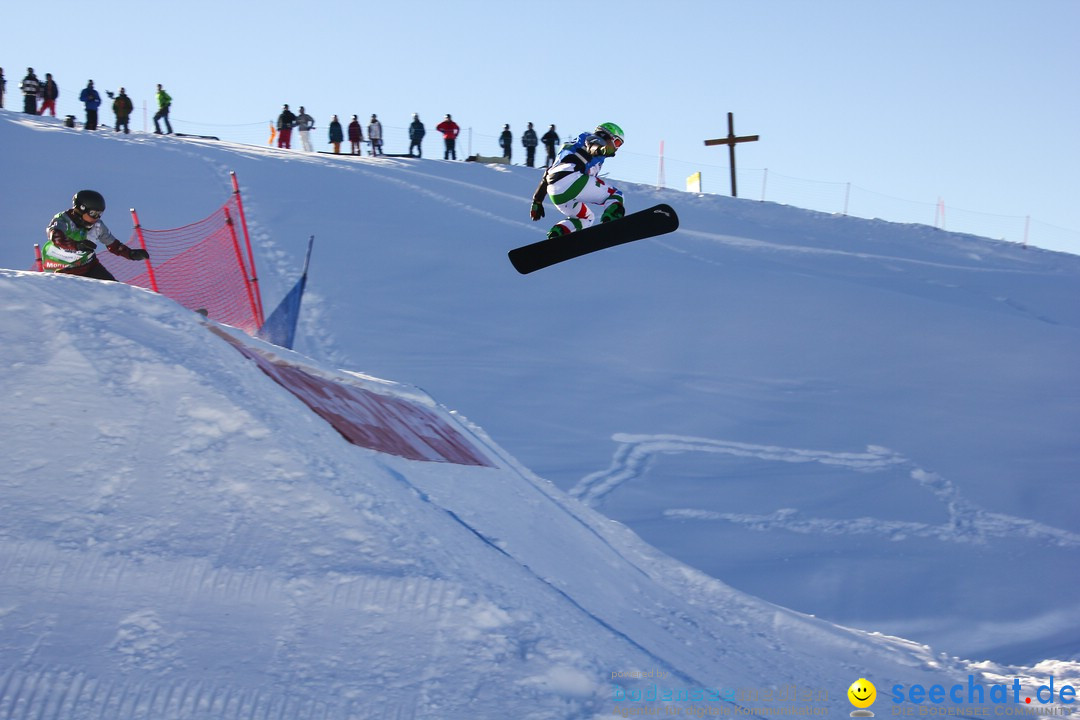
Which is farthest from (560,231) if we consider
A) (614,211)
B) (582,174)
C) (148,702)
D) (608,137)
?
(148,702)

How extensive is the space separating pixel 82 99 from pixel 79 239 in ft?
61.7

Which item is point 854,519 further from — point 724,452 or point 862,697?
point 862,697

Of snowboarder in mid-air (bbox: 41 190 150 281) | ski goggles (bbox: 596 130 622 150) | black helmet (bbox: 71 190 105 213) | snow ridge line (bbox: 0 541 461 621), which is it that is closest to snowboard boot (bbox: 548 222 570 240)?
ski goggles (bbox: 596 130 622 150)

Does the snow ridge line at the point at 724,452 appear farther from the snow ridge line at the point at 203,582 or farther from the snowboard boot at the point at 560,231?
the snow ridge line at the point at 203,582

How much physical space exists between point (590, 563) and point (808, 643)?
1.59 metres

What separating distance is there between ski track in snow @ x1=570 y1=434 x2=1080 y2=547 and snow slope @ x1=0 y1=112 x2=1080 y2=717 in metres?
0.04

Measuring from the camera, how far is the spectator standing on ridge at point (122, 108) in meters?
25.5

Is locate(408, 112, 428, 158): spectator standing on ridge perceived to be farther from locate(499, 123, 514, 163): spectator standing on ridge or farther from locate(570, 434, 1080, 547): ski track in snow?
locate(570, 434, 1080, 547): ski track in snow

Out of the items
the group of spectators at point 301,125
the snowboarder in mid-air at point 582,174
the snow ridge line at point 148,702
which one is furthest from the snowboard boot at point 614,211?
the group of spectators at point 301,125

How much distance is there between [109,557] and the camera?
4.09 m

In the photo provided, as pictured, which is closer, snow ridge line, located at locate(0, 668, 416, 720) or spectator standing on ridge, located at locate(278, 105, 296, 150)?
snow ridge line, located at locate(0, 668, 416, 720)

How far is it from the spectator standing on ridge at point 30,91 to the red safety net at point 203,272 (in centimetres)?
1185

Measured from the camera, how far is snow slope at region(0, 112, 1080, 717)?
12.9 ft

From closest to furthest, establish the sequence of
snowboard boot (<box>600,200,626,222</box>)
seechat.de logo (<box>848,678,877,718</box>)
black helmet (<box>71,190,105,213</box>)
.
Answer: seechat.de logo (<box>848,678,877,718</box>), snowboard boot (<box>600,200,626,222</box>), black helmet (<box>71,190,105,213</box>)
